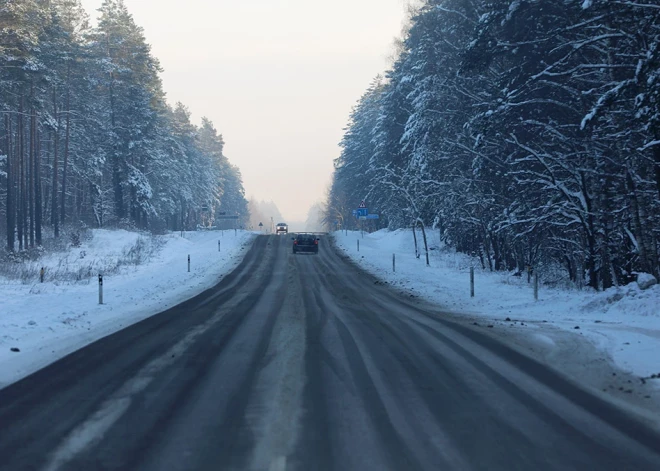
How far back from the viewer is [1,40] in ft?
111

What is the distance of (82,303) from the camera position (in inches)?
666

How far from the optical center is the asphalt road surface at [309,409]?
5.16m

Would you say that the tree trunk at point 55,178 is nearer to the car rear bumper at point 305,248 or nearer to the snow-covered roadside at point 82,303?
the snow-covered roadside at point 82,303

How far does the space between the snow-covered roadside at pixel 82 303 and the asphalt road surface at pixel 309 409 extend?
723 mm

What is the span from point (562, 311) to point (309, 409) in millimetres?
10072

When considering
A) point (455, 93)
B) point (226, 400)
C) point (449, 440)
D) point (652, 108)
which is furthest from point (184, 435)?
point (455, 93)

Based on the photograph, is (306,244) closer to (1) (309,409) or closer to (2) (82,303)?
(2) (82,303)

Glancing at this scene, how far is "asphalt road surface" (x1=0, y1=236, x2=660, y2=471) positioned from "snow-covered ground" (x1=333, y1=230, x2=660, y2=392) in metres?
1.48

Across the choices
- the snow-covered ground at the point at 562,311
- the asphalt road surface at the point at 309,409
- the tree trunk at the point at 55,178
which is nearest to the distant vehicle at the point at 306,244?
the snow-covered ground at the point at 562,311

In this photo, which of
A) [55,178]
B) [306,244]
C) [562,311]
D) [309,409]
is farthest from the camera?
[55,178]

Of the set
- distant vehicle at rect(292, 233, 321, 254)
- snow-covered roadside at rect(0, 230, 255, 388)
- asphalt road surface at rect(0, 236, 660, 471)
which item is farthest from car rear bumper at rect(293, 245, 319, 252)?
asphalt road surface at rect(0, 236, 660, 471)

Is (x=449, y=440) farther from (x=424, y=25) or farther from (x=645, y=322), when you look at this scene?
(x=424, y=25)

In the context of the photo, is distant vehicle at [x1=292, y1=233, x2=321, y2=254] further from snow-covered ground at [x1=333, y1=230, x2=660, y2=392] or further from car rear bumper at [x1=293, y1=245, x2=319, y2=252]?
snow-covered ground at [x1=333, y1=230, x2=660, y2=392]

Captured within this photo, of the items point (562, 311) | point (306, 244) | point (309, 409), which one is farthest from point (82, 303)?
point (306, 244)
